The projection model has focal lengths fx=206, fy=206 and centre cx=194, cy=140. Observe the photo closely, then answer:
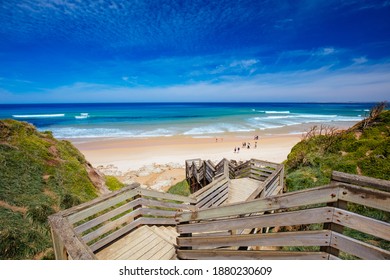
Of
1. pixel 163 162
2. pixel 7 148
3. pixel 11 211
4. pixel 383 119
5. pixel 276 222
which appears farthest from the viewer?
pixel 163 162

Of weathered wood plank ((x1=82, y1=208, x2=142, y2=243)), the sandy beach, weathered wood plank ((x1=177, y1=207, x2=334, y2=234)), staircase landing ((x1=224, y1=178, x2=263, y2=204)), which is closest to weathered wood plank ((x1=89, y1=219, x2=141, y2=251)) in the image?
weathered wood plank ((x1=82, y1=208, x2=142, y2=243))

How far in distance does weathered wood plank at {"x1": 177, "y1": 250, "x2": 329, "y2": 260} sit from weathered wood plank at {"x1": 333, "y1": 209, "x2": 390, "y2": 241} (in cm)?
43

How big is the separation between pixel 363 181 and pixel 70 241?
249 cm

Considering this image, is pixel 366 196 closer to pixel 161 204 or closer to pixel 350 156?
pixel 161 204

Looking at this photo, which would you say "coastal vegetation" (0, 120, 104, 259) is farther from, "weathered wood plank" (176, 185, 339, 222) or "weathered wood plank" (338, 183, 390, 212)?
"weathered wood plank" (338, 183, 390, 212)

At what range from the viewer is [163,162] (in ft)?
57.8

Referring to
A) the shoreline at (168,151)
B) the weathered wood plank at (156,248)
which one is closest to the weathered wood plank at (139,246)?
the weathered wood plank at (156,248)

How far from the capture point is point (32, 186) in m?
5.09

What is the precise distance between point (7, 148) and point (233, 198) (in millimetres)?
7151

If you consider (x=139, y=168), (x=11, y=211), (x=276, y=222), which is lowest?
(x=139, y=168)

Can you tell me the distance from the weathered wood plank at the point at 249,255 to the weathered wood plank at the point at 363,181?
28.4 inches

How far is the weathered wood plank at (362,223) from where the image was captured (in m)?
1.44
